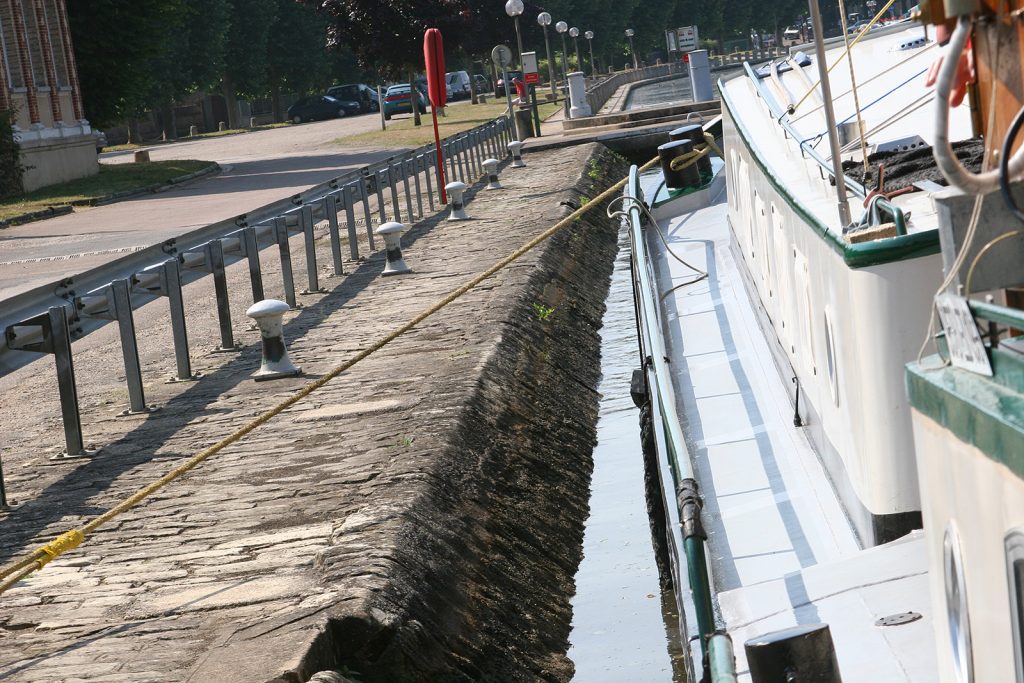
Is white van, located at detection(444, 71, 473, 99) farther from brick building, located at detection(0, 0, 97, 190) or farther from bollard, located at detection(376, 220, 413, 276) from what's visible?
bollard, located at detection(376, 220, 413, 276)

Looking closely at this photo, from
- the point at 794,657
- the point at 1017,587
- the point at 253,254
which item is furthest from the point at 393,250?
the point at 1017,587

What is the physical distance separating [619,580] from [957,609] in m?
4.68

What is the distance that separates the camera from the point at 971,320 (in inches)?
122

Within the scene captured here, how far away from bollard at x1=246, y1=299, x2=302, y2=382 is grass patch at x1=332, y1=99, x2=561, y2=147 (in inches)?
960

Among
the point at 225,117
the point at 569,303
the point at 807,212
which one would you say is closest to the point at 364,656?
the point at 807,212

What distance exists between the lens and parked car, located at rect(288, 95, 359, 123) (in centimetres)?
6550

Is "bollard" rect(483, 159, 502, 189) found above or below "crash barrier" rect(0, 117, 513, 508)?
above

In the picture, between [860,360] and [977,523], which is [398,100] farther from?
[977,523]

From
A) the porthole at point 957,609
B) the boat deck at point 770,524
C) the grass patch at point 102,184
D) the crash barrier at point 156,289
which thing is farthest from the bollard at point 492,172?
the porthole at point 957,609

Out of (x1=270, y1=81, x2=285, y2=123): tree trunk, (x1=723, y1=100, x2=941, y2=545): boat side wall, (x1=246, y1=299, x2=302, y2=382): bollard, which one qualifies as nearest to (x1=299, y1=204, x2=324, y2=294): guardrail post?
(x1=246, y1=299, x2=302, y2=382): bollard

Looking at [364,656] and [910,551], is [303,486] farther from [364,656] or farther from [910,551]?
[910,551]

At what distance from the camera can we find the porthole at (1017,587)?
2889mm

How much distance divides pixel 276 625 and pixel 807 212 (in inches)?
115

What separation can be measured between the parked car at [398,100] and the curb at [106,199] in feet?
76.3
